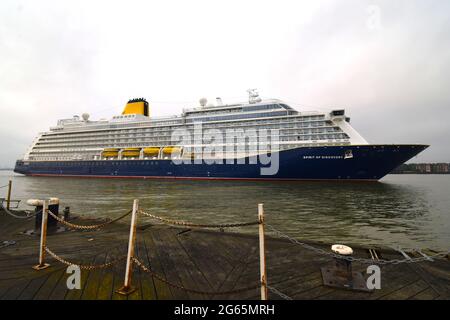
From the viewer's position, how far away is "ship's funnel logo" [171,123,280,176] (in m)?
36.2

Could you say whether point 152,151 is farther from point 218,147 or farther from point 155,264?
point 155,264

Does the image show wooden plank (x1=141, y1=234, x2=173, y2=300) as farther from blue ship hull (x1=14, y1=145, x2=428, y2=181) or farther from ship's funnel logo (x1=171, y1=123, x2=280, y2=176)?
ship's funnel logo (x1=171, y1=123, x2=280, y2=176)

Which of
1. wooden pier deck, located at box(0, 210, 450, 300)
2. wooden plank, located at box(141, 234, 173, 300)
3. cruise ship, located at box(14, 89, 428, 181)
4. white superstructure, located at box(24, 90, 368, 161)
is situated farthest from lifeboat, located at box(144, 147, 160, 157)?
wooden plank, located at box(141, 234, 173, 300)

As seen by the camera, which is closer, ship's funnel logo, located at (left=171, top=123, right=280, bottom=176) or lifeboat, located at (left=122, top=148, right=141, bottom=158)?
ship's funnel logo, located at (left=171, top=123, right=280, bottom=176)

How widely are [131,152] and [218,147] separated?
72.4ft

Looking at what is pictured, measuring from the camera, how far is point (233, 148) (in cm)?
3962

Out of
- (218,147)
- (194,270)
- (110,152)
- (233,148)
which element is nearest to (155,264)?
(194,270)

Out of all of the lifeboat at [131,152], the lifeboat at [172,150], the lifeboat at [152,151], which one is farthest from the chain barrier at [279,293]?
the lifeboat at [131,152]

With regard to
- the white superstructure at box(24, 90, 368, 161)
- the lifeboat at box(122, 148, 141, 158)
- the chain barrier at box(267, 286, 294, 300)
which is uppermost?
the white superstructure at box(24, 90, 368, 161)

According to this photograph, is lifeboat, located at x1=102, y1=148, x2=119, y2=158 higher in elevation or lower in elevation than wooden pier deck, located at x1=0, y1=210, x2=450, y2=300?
higher

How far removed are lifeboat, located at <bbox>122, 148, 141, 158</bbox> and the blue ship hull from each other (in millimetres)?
3613

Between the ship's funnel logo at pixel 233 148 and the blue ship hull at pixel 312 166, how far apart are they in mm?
621

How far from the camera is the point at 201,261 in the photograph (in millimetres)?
4742
